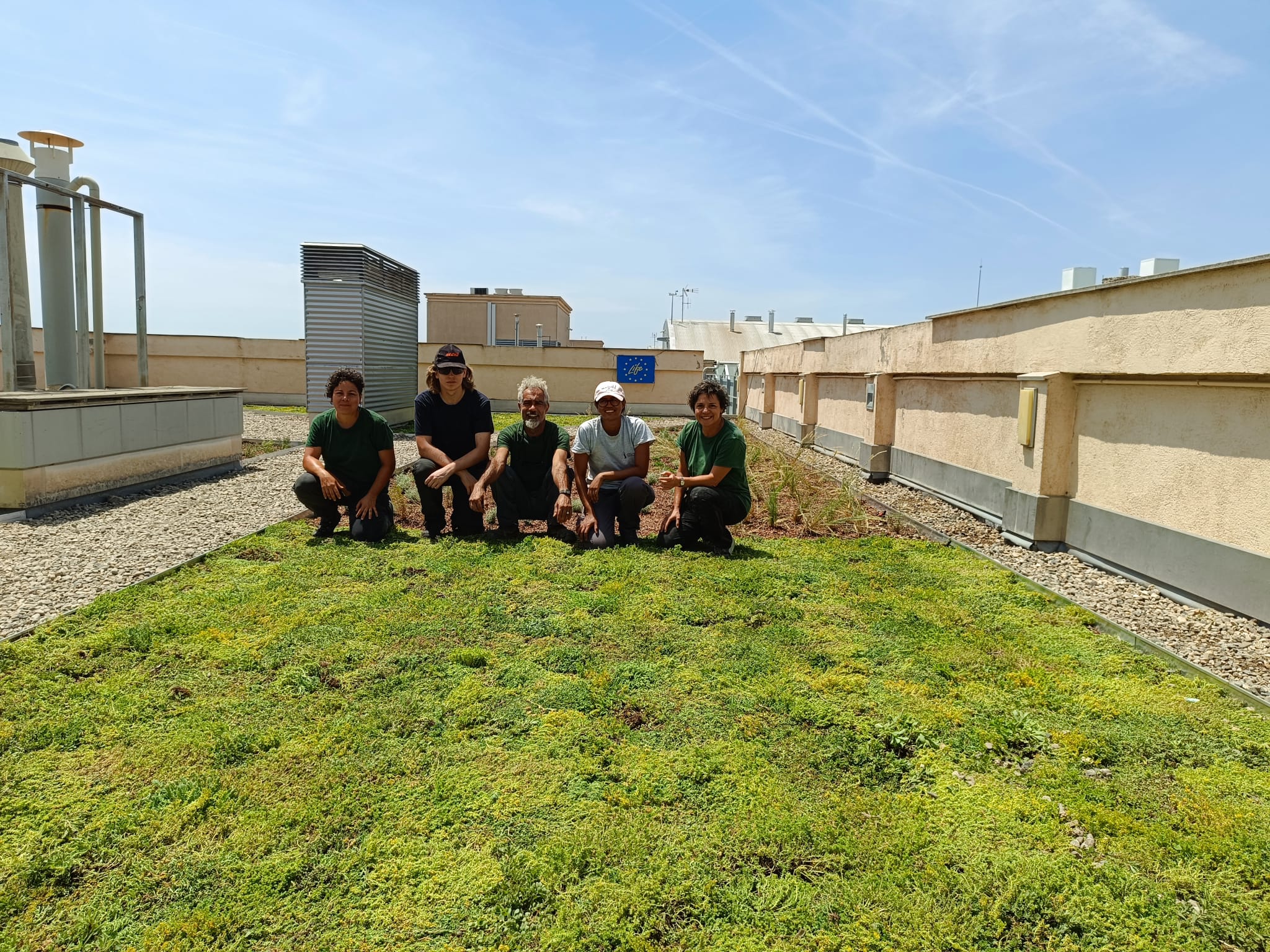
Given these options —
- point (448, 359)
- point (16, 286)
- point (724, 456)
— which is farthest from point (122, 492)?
point (724, 456)

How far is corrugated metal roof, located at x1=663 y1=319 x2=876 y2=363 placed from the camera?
44125 mm

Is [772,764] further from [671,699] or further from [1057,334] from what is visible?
[1057,334]

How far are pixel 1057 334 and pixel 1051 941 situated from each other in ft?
20.9

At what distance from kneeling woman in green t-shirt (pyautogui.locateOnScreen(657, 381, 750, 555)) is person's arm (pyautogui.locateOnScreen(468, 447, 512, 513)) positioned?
1.33 metres

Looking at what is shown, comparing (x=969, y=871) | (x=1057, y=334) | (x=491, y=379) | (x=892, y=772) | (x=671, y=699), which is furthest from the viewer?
(x=491, y=379)

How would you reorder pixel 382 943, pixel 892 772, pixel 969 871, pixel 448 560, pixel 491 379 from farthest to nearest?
pixel 491 379
pixel 448 560
pixel 892 772
pixel 969 871
pixel 382 943

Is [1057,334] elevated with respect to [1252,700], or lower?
elevated

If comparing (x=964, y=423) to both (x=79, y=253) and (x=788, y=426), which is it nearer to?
(x=788, y=426)

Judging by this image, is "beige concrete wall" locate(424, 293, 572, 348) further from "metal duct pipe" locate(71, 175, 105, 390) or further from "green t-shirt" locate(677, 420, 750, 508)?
"green t-shirt" locate(677, 420, 750, 508)

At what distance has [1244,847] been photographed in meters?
2.71

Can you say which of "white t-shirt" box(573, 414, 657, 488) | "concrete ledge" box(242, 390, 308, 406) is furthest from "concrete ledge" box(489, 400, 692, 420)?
"white t-shirt" box(573, 414, 657, 488)

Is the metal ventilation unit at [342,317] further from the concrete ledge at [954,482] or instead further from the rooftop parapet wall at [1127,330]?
the rooftop parapet wall at [1127,330]

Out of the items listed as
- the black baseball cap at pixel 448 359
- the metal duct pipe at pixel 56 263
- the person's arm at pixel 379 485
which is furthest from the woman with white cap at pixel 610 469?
the metal duct pipe at pixel 56 263

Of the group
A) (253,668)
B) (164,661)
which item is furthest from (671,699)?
(164,661)
